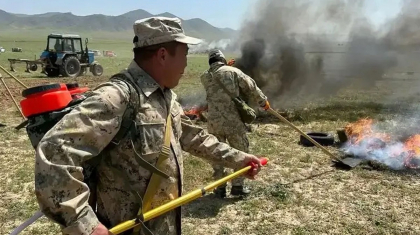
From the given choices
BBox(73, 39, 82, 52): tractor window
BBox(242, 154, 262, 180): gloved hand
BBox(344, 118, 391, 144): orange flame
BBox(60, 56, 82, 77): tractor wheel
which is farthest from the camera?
BBox(73, 39, 82, 52): tractor window

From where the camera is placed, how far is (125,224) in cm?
196

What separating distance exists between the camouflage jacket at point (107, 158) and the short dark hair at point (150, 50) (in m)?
0.06

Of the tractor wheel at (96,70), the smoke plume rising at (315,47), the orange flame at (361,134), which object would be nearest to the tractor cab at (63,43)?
the tractor wheel at (96,70)

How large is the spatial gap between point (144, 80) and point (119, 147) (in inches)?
14.3

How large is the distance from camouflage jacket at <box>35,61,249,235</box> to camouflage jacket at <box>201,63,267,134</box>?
10.7 feet

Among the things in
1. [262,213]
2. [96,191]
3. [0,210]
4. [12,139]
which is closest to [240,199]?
[262,213]

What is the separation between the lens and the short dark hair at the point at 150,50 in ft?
6.82

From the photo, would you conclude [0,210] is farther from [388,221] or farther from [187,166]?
[388,221]

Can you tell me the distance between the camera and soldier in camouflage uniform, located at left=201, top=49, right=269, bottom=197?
220 inches

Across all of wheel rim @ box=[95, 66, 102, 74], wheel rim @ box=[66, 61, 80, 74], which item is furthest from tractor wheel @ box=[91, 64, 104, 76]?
wheel rim @ box=[66, 61, 80, 74]

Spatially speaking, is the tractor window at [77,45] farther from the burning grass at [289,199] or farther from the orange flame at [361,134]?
the orange flame at [361,134]

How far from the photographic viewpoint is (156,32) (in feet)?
6.68

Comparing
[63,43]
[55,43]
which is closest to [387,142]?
[63,43]

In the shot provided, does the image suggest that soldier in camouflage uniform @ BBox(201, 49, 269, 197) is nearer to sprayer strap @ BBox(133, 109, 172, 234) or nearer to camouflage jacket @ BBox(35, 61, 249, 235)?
camouflage jacket @ BBox(35, 61, 249, 235)
